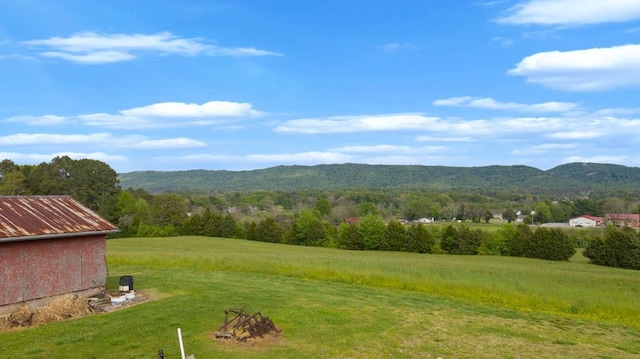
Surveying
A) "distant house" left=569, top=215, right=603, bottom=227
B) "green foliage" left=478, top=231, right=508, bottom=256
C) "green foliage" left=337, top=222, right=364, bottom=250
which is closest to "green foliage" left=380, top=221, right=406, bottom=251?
"green foliage" left=337, top=222, right=364, bottom=250

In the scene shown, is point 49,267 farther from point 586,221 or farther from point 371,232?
point 586,221

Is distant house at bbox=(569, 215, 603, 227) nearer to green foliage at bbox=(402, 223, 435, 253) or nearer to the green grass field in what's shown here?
green foliage at bbox=(402, 223, 435, 253)

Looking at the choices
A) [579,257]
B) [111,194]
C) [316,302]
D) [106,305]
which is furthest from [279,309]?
[111,194]

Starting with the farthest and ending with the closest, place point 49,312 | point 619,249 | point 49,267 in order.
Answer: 1. point 619,249
2. point 49,267
3. point 49,312

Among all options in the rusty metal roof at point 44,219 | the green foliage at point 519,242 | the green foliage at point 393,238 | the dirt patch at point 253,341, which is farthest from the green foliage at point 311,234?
the dirt patch at point 253,341

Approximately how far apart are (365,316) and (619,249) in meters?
46.1

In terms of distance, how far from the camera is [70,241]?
65.6 ft

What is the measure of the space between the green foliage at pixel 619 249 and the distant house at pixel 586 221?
284 feet

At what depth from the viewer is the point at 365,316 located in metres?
19.7

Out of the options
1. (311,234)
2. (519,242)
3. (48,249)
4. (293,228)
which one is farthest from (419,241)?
(48,249)

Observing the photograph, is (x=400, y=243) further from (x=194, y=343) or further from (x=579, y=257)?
(x=194, y=343)

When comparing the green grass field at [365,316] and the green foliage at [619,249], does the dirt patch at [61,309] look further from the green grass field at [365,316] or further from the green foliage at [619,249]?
the green foliage at [619,249]

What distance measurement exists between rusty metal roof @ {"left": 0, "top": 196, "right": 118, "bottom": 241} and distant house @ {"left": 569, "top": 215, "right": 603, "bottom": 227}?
139 m

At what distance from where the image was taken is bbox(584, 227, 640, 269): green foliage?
52.7 metres
